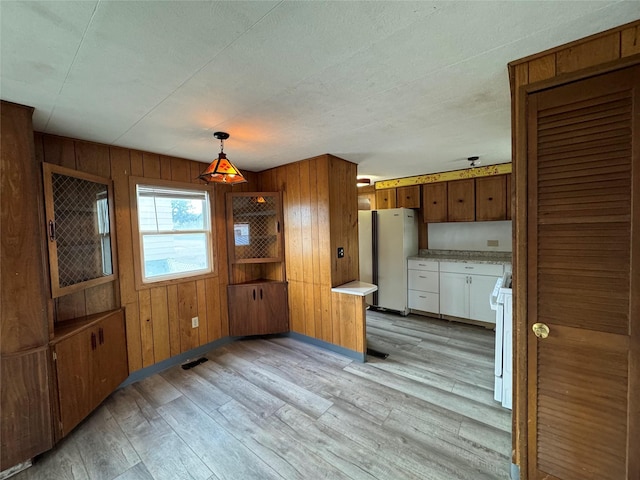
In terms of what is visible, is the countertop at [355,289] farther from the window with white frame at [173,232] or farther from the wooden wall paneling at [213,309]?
the window with white frame at [173,232]

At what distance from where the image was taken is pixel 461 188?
13.2 feet

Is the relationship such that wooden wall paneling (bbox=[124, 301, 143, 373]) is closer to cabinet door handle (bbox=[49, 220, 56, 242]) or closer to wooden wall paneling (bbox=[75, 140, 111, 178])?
cabinet door handle (bbox=[49, 220, 56, 242])

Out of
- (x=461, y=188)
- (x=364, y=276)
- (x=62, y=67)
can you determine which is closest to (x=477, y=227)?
(x=461, y=188)

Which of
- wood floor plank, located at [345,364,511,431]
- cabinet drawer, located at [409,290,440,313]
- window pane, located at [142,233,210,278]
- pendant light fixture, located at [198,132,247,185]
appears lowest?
wood floor plank, located at [345,364,511,431]

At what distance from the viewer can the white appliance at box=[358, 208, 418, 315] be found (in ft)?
13.9

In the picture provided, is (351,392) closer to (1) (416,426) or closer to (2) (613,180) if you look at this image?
(1) (416,426)

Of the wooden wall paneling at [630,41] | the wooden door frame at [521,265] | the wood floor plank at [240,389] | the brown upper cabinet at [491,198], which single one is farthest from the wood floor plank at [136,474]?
the brown upper cabinet at [491,198]

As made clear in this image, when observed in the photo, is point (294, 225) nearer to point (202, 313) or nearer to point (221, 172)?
point (221, 172)

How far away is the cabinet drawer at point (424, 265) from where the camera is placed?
404 cm

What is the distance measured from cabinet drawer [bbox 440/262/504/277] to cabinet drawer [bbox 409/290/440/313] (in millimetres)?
467

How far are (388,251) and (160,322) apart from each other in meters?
3.34

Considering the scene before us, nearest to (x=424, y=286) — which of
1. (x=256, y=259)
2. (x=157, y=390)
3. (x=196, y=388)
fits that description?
(x=256, y=259)

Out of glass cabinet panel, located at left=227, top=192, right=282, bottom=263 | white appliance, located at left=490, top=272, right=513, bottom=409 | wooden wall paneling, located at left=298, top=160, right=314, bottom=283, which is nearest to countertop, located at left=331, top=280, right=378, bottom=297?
wooden wall paneling, located at left=298, top=160, right=314, bottom=283

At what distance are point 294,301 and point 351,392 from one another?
1.38 metres
